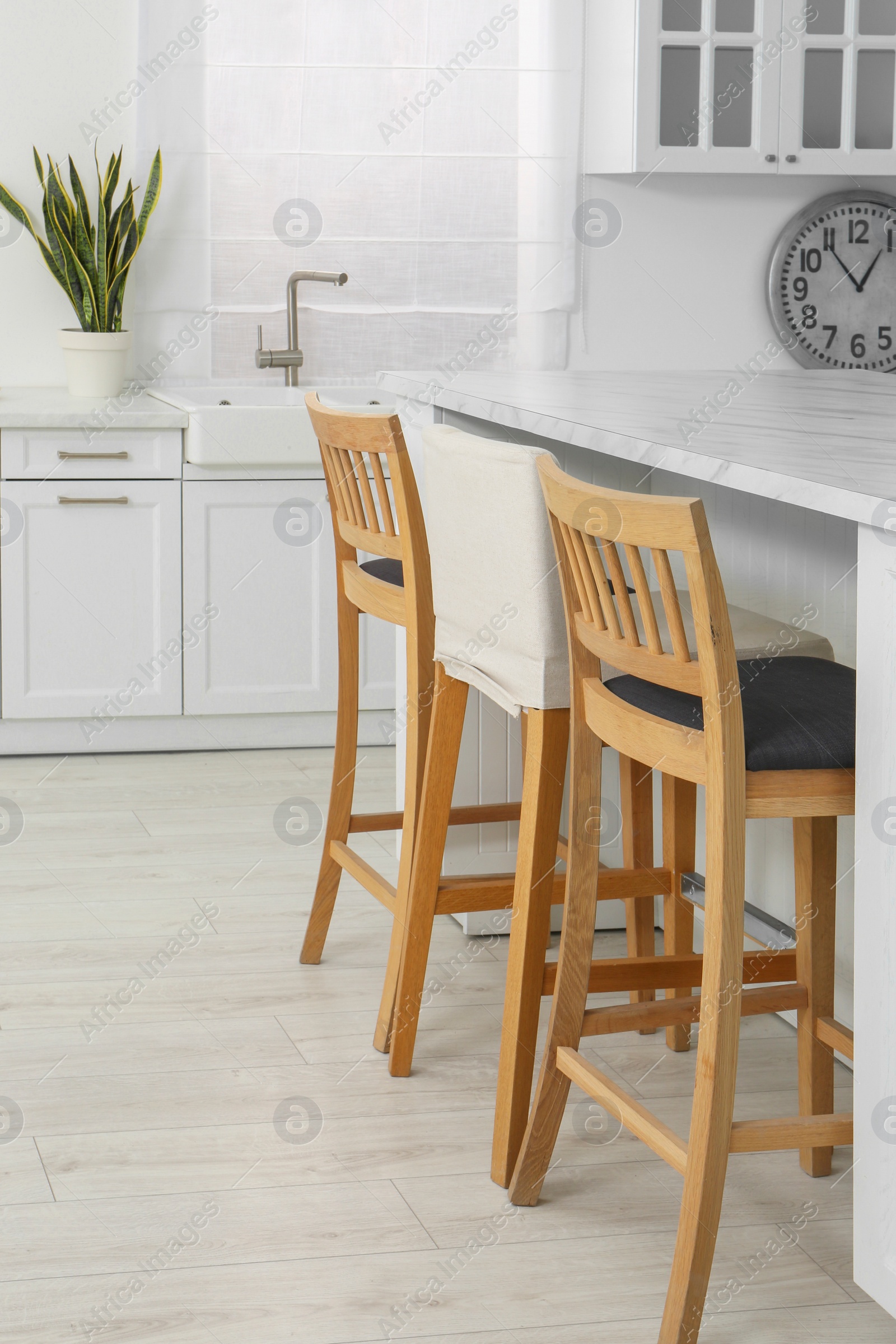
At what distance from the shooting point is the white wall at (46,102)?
419 centimetres

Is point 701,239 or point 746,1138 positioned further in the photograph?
point 701,239

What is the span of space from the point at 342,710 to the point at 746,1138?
4.11 ft

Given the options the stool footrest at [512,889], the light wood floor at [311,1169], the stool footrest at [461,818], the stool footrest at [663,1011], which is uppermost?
the stool footrest at [461,818]

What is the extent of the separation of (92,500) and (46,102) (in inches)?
48.8

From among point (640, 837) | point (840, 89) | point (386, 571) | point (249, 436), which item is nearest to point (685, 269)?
point (840, 89)

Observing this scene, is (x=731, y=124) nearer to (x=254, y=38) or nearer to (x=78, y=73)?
(x=254, y=38)

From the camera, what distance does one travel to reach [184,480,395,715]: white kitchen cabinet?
3891mm

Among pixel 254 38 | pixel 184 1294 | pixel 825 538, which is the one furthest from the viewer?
pixel 254 38

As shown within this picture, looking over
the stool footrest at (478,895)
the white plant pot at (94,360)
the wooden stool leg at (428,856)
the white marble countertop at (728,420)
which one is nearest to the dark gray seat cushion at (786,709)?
the white marble countertop at (728,420)

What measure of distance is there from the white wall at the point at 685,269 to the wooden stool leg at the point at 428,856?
2.40 metres

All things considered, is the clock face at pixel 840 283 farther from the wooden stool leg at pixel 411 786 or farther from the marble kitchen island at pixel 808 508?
the wooden stool leg at pixel 411 786

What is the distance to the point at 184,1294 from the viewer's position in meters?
1.66

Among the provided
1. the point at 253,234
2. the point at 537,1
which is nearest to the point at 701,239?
the point at 537,1

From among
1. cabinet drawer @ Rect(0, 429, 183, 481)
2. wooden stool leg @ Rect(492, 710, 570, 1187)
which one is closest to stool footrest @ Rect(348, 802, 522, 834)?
wooden stool leg @ Rect(492, 710, 570, 1187)
